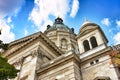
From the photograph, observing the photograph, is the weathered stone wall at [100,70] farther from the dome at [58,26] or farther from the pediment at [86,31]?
the dome at [58,26]

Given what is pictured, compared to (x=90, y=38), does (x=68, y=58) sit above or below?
below

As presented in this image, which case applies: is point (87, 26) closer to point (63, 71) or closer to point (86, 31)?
point (86, 31)

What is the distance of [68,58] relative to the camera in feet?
64.3

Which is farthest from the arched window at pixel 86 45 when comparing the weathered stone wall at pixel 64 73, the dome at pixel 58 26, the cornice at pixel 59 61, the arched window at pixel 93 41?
the dome at pixel 58 26

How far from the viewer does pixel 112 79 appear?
17141 mm

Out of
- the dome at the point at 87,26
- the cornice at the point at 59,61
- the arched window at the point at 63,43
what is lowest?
the cornice at the point at 59,61

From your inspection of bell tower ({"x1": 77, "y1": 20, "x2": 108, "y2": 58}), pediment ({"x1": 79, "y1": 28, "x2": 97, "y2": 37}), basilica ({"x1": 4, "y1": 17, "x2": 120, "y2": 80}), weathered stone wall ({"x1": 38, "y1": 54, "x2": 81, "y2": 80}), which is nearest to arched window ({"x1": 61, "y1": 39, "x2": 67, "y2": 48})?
basilica ({"x1": 4, "y1": 17, "x2": 120, "y2": 80})

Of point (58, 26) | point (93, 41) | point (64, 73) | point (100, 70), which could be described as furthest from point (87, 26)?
point (58, 26)

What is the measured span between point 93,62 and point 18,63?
425 inches

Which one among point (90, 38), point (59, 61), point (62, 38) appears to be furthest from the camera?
point (62, 38)

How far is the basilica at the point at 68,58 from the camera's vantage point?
18.7m

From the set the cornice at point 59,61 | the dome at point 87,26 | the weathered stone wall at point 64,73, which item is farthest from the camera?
the dome at point 87,26

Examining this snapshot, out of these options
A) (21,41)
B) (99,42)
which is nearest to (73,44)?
(21,41)

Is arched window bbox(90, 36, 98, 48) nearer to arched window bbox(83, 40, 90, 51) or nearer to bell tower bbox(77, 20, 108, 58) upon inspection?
bell tower bbox(77, 20, 108, 58)
